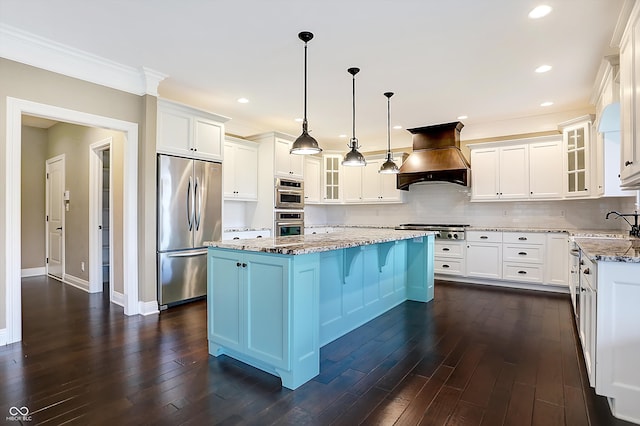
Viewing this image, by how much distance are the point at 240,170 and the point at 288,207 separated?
1016 mm

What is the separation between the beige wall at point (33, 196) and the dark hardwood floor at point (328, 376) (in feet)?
10.6

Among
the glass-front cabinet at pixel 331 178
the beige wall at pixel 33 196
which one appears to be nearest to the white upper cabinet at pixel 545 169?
the glass-front cabinet at pixel 331 178

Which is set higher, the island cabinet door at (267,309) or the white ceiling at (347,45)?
the white ceiling at (347,45)

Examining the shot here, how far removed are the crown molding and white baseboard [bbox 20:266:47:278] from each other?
4.42 metres

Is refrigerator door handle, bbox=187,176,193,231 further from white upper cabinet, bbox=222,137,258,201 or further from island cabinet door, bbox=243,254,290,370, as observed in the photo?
island cabinet door, bbox=243,254,290,370

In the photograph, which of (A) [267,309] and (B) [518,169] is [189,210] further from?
(B) [518,169]

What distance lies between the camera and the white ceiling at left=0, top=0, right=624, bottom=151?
102 inches

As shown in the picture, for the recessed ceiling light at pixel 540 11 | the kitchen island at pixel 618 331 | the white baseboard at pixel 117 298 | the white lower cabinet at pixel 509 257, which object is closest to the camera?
the kitchen island at pixel 618 331

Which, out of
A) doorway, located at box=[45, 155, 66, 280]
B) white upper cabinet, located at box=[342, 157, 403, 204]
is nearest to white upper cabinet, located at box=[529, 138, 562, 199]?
white upper cabinet, located at box=[342, 157, 403, 204]

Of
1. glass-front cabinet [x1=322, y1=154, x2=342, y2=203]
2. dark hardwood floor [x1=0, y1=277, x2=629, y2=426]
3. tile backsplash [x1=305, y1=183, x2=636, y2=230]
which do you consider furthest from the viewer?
glass-front cabinet [x1=322, y1=154, x2=342, y2=203]

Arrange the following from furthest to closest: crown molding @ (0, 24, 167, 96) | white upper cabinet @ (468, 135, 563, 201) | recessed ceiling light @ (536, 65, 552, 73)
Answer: white upper cabinet @ (468, 135, 563, 201)
recessed ceiling light @ (536, 65, 552, 73)
crown molding @ (0, 24, 167, 96)

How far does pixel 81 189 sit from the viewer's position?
5.11 metres

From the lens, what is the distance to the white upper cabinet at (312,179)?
688 centimetres

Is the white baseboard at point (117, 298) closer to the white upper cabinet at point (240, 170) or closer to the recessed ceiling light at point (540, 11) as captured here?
the white upper cabinet at point (240, 170)
